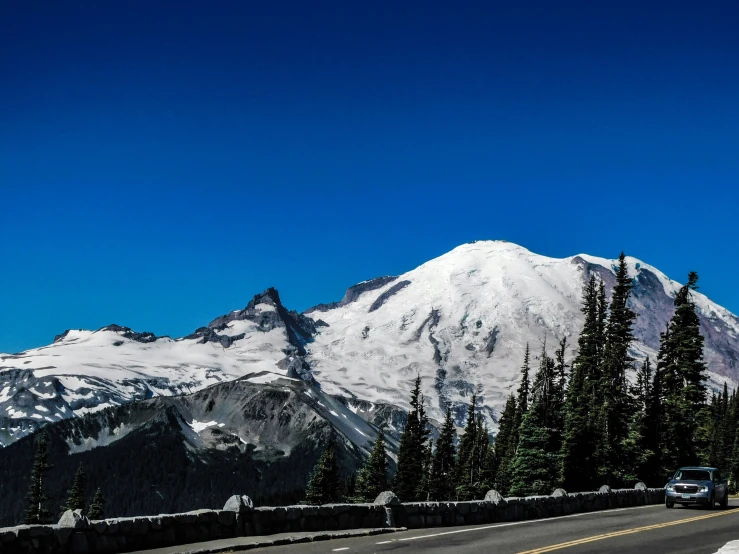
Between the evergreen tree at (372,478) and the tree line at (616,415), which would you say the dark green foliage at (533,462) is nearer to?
the tree line at (616,415)

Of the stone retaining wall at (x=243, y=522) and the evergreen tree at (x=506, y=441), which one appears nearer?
the stone retaining wall at (x=243, y=522)

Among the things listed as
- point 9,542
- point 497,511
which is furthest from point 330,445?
point 9,542

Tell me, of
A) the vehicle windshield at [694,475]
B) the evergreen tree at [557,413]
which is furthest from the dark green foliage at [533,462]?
the vehicle windshield at [694,475]

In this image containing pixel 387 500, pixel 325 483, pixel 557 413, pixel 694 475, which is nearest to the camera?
pixel 387 500

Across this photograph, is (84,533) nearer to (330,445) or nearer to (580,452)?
(580,452)

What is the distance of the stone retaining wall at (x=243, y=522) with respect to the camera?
17844 millimetres

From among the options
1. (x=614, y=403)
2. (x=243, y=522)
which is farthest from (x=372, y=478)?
(x=243, y=522)

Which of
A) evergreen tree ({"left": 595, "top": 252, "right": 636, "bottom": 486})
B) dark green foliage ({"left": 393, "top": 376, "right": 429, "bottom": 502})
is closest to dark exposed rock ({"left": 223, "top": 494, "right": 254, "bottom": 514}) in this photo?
evergreen tree ({"left": 595, "top": 252, "right": 636, "bottom": 486})

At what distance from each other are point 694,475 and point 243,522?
2405 centimetres

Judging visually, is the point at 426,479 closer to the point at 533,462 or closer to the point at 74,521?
the point at 533,462

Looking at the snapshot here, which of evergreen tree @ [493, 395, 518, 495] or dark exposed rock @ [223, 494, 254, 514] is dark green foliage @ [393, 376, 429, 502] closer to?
evergreen tree @ [493, 395, 518, 495]

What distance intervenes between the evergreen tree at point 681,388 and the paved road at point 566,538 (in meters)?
40.0

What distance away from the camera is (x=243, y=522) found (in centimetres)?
2225

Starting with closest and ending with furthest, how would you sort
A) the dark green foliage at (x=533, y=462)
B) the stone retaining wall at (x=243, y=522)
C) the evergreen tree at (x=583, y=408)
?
the stone retaining wall at (x=243, y=522) → the dark green foliage at (x=533, y=462) → the evergreen tree at (x=583, y=408)
